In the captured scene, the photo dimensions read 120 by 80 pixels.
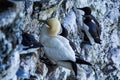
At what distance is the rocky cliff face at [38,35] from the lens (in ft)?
12.5

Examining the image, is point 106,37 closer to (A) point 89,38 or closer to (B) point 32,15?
(A) point 89,38

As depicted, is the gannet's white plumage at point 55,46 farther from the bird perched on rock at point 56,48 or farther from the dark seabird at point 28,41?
the dark seabird at point 28,41

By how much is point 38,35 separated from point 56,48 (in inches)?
19.4

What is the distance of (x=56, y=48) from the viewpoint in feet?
17.6

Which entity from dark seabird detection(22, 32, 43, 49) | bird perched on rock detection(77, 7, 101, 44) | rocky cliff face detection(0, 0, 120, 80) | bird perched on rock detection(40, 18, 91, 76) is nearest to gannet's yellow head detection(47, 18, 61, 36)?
bird perched on rock detection(40, 18, 91, 76)

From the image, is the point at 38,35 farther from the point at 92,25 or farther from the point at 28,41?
the point at 92,25

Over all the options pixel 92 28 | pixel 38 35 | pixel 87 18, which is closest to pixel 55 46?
pixel 38 35

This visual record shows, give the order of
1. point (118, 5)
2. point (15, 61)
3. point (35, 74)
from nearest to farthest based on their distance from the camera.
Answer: point (15, 61) → point (35, 74) → point (118, 5)

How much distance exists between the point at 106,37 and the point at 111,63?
1.59 feet

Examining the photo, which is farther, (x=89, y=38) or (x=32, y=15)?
(x=89, y=38)

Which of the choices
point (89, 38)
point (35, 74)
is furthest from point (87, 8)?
point (35, 74)

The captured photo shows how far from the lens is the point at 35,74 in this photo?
17.7 feet

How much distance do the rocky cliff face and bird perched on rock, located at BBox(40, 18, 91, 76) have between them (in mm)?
146

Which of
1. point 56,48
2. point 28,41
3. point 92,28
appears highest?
point 28,41
